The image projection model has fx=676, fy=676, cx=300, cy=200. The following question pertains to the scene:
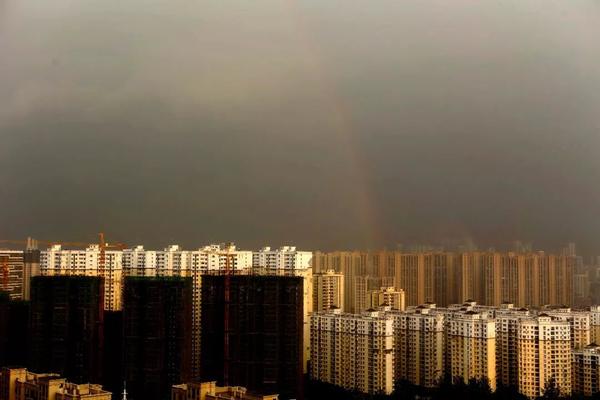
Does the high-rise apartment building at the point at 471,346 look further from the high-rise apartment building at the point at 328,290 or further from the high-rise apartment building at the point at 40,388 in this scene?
the high-rise apartment building at the point at 40,388

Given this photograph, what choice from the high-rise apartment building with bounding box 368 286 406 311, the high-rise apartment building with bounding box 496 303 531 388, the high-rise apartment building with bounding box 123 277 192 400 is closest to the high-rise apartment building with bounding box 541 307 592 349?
the high-rise apartment building with bounding box 496 303 531 388

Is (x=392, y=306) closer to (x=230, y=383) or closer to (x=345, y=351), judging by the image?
(x=345, y=351)

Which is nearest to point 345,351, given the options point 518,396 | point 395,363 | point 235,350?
point 395,363

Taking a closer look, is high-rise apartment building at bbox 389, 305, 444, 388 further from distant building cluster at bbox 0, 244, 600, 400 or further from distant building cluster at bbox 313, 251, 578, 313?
distant building cluster at bbox 313, 251, 578, 313

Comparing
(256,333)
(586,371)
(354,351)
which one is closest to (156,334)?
(256,333)

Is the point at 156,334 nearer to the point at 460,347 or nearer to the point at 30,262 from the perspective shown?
the point at 30,262

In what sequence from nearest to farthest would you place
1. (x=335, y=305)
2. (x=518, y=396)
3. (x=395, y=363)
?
1. (x=518, y=396)
2. (x=395, y=363)
3. (x=335, y=305)
